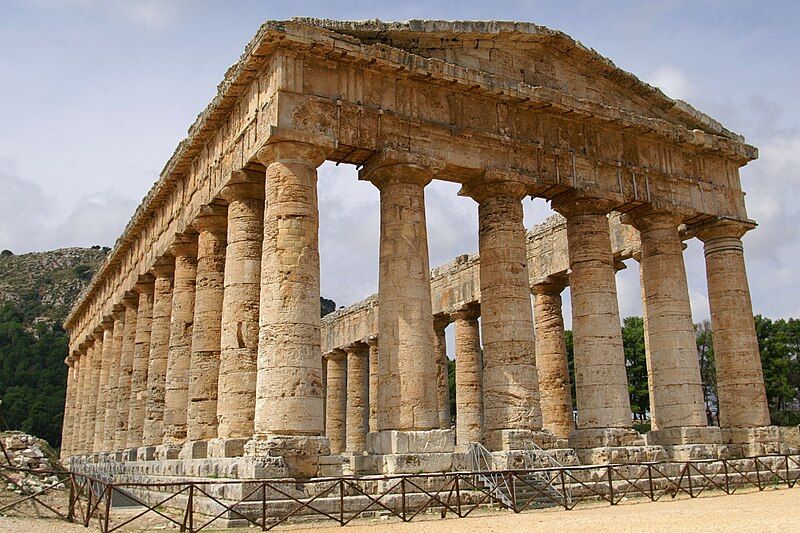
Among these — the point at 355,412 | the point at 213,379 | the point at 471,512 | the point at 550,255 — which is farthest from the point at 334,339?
the point at 471,512

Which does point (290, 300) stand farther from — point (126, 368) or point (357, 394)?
point (357, 394)

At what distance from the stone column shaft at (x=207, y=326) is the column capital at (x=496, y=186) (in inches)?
294

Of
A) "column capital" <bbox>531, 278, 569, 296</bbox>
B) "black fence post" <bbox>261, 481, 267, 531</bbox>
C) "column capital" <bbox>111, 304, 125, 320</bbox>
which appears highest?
"column capital" <bbox>111, 304, 125, 320</bbox>

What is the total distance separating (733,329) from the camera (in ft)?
77.6

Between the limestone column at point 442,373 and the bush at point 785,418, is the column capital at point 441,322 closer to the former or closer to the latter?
the limestone column at point 442,373

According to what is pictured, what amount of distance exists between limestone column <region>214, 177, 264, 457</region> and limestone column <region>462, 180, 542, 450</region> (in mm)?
6010

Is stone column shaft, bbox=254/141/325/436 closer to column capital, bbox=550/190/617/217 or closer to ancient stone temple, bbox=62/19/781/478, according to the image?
ancient stone temple, bbox=62/19/781/478

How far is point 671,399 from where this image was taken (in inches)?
866

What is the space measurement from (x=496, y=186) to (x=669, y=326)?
7470 millimetres

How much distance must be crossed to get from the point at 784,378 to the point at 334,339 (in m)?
31.3

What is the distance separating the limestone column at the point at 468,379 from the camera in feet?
94.9

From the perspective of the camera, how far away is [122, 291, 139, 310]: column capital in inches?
1230

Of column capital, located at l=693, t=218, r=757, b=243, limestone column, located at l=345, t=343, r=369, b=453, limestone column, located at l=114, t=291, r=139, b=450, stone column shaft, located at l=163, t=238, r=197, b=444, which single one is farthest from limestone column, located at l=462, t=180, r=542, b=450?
limestone column, located at l=345, t=343, r=369, b=453

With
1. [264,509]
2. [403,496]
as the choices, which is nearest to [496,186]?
[403,496]
